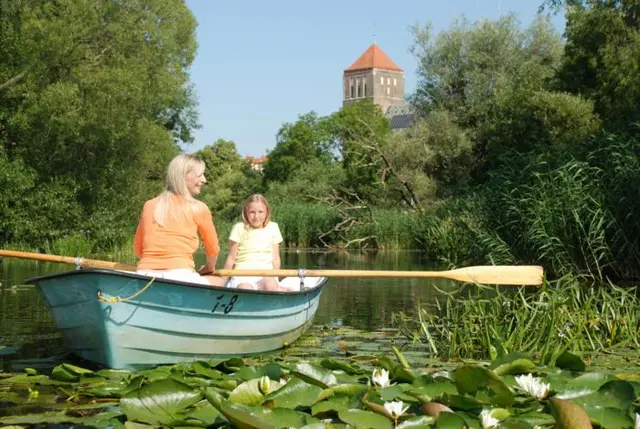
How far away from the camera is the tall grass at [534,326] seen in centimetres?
588

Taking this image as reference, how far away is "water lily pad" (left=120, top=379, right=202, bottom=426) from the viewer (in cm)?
397

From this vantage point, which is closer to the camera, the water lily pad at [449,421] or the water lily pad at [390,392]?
the water lily pad at [449,421]

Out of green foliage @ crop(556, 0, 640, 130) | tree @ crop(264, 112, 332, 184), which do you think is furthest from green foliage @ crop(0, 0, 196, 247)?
tree @ crop(264, 112, 332, 184)

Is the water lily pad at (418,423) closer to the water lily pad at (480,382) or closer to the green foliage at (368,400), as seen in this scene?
the green foliage at (368,400)

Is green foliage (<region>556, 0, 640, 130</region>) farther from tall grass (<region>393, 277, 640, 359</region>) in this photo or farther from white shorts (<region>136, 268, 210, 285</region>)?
white shorts (<region>136, 268, 210, 285</region>)

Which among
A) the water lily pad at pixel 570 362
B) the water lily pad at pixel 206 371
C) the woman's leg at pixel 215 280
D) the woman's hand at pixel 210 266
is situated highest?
the woman's hand at pixel 210 266

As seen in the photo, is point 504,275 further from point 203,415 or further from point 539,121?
point 539,121

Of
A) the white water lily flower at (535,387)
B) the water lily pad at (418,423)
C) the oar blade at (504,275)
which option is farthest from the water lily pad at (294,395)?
the oar blade at (504,275)

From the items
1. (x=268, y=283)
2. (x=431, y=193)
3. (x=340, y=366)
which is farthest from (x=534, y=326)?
(x=431, y=193)

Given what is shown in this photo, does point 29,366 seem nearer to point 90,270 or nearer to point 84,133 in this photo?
point 90,270

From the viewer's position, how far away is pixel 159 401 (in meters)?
4.06

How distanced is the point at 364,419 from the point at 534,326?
106 inches

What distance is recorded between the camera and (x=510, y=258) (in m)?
11.0

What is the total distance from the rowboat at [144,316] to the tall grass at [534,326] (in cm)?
123
